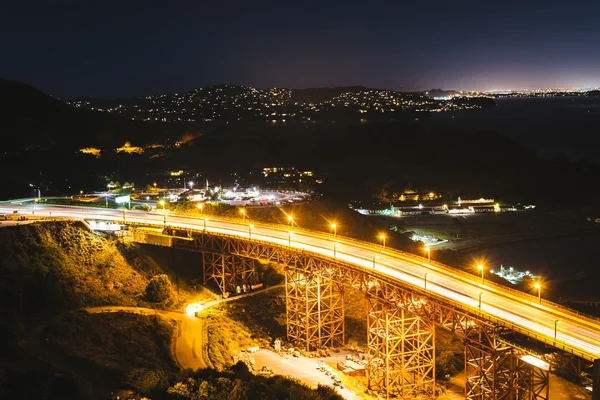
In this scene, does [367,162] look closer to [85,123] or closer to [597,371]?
[85,123]

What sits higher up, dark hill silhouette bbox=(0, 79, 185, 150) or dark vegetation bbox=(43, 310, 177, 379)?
dark hill silhouette bbox=(0, 79, 185, 150)

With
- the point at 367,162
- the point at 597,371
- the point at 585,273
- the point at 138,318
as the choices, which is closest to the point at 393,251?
the point at 138,318

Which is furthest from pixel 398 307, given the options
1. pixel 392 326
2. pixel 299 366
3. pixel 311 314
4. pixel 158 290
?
pixel 158 290

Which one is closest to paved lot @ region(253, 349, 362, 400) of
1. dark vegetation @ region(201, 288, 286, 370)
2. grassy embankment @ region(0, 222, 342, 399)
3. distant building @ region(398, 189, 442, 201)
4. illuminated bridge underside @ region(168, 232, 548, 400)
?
dark vegetation @ region(201, 288, 286, 370)

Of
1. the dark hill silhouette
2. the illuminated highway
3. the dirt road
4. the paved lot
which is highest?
the dark hill silhouette

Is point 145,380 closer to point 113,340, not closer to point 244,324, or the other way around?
point 113,340

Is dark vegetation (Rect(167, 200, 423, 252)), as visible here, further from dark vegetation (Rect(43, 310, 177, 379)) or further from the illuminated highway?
dark vegetation (Rect(43, 310, 177, 379))

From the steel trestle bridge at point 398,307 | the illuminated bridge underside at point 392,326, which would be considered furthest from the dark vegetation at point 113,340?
the steel trestle bridge at point 398,307
